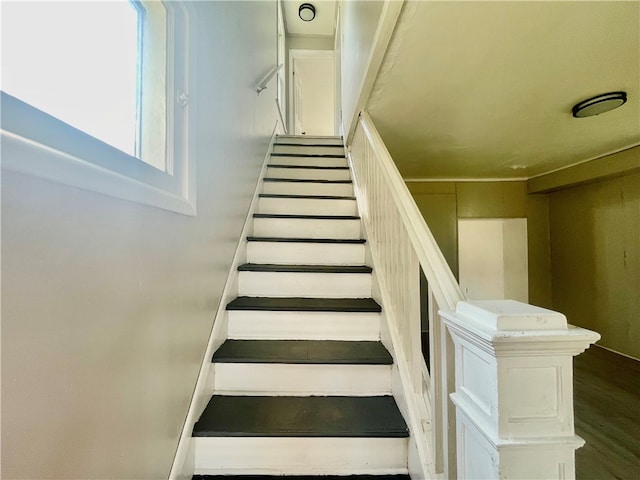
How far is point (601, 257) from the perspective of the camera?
3.26 metres

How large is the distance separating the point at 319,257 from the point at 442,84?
123cm

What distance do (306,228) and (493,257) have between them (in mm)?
3056

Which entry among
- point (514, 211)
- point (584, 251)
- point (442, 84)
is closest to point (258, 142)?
point (442, 84)

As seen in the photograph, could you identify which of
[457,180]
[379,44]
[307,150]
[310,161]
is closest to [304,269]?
[379,44]

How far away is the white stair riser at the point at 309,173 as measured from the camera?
2.90 metres

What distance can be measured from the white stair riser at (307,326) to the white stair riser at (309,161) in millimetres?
1950

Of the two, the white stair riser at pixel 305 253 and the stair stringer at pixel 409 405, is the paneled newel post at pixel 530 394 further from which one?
the white stair riser at pixel 305 253

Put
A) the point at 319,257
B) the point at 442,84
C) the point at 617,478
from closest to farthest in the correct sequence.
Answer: the point at 617,478 < the point at 442,84 < the point at 319,257

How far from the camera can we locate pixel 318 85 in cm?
632

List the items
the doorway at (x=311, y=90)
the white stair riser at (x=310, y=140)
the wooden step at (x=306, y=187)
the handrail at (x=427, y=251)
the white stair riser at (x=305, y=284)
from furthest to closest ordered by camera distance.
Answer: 1. the doorway at (x=311, y=90)
2. the white stair riser at (x=310, y=140)
3. the wooden step at (x=306, y=187)
4. the white stair riser at (x=305, y=284)
5. the handrail at (x=427, y=251)

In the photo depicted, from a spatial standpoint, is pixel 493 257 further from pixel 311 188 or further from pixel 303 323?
pixel 303 323

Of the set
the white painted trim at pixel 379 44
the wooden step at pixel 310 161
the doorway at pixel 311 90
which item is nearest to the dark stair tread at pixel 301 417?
the white painted trim at pixel 379 44

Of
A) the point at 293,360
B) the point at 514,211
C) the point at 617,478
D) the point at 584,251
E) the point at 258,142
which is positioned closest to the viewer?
the point at 293,360

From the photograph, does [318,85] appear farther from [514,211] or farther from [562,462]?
[562,462]
